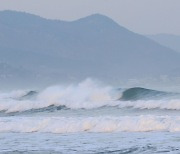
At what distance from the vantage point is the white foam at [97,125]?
65.6 ft

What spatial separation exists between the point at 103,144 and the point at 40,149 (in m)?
1.93

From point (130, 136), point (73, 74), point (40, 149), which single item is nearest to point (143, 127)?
point (130, 136)

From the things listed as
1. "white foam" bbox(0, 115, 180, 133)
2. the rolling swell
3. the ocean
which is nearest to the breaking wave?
the rolling swell

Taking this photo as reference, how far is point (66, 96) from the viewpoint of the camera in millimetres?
38375

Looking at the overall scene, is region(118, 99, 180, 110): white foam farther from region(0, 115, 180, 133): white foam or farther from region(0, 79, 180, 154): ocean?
region(0, 115, 180, 133): white foam

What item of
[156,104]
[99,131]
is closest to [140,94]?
[156,104]

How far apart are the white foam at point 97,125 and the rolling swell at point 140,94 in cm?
1400

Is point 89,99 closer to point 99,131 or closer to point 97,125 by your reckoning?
point 97,125

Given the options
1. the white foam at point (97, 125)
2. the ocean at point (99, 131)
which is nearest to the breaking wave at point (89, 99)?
the ocean at point (99, 131)

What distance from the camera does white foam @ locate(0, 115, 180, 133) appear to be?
20.0 meters

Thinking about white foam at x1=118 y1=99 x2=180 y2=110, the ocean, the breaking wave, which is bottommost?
the ocean

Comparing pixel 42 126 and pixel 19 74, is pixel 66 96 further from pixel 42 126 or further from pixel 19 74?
pixel 19 74

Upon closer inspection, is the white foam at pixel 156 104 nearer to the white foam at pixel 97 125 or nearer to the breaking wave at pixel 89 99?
the breaking wave at pixel 89 99

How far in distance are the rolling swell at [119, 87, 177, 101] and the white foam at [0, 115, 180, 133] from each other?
45.9 feet
